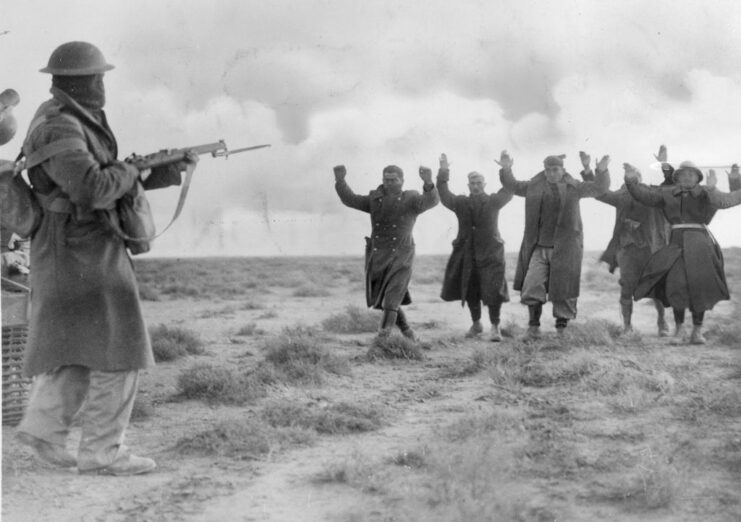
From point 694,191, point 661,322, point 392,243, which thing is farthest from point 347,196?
point 661,322

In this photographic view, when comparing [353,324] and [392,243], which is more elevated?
[392,243]

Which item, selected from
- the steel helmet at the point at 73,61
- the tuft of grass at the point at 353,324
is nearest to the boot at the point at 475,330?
the tuft of grass at the point at 353,324

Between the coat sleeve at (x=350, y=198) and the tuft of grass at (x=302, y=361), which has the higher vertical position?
the coat sleeve at (x=350, y=198)

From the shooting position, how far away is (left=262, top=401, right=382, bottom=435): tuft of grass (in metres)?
5.64

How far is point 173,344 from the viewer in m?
9.80

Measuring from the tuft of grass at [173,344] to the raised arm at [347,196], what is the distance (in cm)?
258

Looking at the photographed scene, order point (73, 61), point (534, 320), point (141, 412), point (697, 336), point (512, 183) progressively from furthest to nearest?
point (512, 183) < point (534, 320) < point (697, 336) < point (141, 412) < point (73, 61)

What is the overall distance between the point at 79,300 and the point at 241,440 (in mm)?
1385

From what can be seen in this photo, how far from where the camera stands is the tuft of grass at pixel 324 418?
222 inches

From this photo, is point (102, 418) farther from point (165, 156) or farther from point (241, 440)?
point (165, 156)

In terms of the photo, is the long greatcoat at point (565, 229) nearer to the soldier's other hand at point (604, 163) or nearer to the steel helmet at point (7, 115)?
the soldier's other hand at point (604, 163)

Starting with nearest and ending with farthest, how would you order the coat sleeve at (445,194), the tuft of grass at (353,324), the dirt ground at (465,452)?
the dirt ground at (465,452), the coat sleeve at (445,194), the tuft of grass at (353,324)

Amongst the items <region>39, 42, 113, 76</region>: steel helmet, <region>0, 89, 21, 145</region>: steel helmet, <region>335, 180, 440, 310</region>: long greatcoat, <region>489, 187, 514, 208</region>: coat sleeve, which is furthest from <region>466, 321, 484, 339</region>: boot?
<region>39, 42, 113, 76</region>: steel helmet

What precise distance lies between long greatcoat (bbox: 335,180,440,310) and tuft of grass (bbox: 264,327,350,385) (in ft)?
4.13
